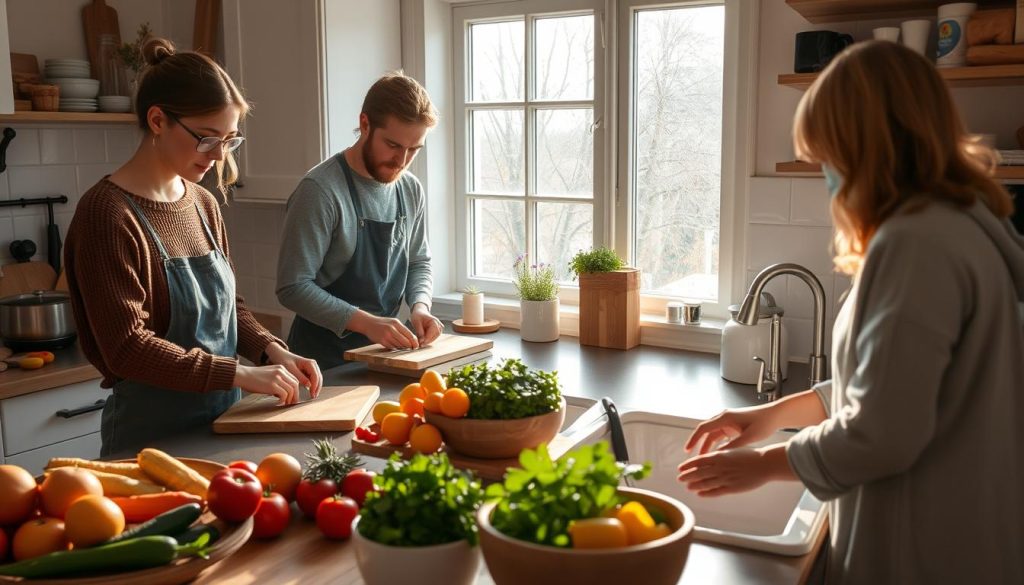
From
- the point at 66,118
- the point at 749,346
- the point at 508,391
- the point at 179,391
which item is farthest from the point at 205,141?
the point at 66,118

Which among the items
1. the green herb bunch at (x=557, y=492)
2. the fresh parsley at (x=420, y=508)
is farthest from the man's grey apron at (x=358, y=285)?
the green herb bunch at (x=557, y=492)

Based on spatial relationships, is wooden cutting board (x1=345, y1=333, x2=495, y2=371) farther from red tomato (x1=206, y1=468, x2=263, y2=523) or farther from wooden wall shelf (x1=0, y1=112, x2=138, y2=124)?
Answer: wooden wall shelf (x1=0, y1=112, x2=138, y2=124)

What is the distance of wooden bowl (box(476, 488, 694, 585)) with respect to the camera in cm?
92

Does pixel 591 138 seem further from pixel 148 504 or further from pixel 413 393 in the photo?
pixel 148 504

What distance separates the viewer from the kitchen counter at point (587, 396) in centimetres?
120

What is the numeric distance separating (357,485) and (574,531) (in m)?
0.49

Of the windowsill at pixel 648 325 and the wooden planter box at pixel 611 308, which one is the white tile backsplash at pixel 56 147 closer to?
the windowsill at pixel 648 325

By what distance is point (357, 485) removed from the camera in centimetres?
134

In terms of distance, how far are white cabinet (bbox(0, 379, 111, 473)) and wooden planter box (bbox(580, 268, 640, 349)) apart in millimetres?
1406

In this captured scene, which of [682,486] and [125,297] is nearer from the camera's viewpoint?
[125,297]

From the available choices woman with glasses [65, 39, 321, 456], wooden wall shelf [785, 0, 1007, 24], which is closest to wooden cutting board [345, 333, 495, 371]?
woman with glasses [65, 39, 321, 456]

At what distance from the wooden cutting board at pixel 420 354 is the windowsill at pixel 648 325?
2.18 feet

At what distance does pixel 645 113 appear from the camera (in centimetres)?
291

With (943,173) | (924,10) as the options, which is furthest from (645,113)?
(943,173)
